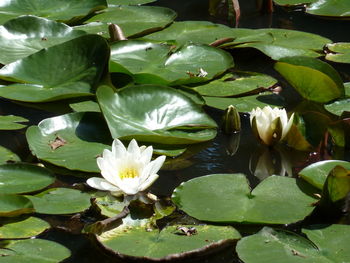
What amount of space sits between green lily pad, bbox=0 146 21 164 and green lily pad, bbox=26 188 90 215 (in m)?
0.21

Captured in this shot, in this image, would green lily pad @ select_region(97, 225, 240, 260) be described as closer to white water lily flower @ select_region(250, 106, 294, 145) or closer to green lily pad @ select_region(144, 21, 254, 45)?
white water lily flower @ select_region(250, 106, 294, 145)

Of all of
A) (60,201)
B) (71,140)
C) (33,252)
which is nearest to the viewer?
(33,252)

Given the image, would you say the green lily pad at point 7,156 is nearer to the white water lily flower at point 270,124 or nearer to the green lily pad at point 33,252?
the green lily pad at point 33,252

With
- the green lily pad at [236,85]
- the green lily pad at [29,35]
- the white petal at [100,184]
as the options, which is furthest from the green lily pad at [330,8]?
the white petal at [100,184]

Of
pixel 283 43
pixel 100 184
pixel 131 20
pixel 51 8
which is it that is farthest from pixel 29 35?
pixel 100 184

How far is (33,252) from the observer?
1.66 m

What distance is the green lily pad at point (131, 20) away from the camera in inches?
123

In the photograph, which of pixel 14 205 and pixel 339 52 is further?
pixel 339 52

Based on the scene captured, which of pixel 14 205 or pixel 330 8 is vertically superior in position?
pixel 14 205

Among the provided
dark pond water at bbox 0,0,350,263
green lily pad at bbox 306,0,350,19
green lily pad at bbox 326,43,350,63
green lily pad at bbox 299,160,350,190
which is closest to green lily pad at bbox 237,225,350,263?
dark pond water at bbox 0,0,350,263

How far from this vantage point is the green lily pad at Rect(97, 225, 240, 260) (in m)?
1.65

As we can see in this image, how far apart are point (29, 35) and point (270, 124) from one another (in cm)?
117

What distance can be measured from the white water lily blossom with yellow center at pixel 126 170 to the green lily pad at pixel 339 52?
1.27 m

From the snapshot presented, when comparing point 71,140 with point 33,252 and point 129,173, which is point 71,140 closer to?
point 129,173
